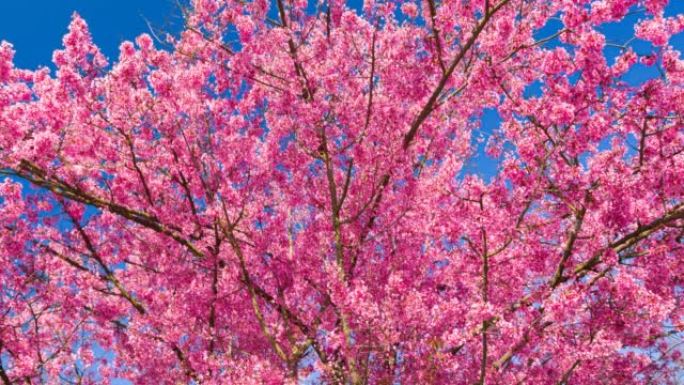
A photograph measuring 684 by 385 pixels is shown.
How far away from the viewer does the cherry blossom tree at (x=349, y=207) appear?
954 centimetres

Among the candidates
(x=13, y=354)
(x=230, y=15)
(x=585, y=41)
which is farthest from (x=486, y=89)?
(x=13, y=354)

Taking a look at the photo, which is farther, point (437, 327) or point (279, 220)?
point (279, 220)

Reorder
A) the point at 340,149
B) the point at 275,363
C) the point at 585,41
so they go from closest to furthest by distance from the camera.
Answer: the point at 585,41
the point at 275,363
the point at 340,149

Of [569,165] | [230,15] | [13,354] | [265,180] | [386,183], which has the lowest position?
[13,354]

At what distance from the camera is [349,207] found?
12.3 m

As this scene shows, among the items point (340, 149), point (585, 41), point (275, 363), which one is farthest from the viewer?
point (340, 149)

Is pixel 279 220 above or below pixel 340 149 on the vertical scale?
below

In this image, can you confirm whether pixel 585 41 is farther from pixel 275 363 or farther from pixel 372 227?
pixel 275 363

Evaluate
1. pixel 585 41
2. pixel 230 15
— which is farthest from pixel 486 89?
pixel 230 15

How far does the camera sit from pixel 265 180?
42.2 ft

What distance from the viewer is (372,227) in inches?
484

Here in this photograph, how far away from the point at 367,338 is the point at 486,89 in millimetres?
4604

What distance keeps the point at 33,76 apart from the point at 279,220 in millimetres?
5789

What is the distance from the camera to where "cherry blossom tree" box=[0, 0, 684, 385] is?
31.3 ft
